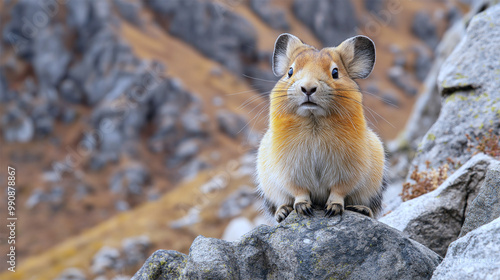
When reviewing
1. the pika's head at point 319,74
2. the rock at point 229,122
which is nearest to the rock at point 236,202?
the rock at point 229,122

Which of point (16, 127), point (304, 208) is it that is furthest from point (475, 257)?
point (16, 127)

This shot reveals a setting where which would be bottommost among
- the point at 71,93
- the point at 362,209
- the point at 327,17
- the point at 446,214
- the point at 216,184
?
the point at 446,214

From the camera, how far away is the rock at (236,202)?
131 ft

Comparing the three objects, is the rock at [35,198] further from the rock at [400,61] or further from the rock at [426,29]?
the rock at [426,29]

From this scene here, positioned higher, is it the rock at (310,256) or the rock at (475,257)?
the rock at (310,256)

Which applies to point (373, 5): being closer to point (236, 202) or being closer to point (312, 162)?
point (236, 202)

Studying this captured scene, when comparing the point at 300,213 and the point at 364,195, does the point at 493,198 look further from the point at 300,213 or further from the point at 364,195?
the point at 300,213

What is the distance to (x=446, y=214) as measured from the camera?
8.16m

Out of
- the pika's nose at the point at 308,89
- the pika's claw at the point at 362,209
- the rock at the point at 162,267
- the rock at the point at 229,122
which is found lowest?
the pika's claw at the point at 362,209

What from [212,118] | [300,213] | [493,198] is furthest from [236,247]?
[212,118]

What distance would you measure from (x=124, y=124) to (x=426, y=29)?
87801 millimetres

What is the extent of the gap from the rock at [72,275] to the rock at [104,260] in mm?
983

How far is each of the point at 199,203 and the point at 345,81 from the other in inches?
1510

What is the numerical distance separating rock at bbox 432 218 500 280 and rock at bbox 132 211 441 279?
2.78ft
